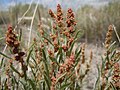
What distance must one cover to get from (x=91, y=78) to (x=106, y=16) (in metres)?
3.35

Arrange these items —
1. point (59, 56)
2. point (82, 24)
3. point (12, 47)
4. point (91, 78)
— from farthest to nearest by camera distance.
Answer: point (82, 24), point (91, 78), point (59, 56), point (12, 47)

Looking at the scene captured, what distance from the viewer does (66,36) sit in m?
0.69

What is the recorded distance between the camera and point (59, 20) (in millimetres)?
682

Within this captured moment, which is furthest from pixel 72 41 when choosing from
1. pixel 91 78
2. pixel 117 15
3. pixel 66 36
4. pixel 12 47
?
pixel 117 15

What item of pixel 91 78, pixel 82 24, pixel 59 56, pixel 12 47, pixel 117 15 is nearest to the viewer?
pixel 12 47

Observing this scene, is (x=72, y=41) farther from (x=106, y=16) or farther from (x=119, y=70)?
(x=106, y=16)

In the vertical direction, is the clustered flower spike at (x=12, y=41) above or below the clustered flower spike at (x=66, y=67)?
above

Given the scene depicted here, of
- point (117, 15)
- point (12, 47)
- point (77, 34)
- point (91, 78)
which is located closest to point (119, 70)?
point (77, 34)

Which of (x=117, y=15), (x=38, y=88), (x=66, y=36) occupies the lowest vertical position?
(x=38, y=88)

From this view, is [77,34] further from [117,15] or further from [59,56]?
[117,15]

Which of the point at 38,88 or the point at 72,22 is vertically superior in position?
the point at 72,22

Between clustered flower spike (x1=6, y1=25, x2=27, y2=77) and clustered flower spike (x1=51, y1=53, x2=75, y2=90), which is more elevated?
clustered flower spike (x1=6, y1=25, x2=27, y2=77)

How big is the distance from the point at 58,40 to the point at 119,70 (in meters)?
0.18

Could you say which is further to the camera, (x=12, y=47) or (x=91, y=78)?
(x=91, y=78)
